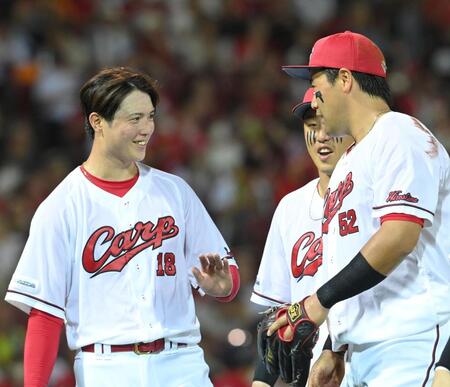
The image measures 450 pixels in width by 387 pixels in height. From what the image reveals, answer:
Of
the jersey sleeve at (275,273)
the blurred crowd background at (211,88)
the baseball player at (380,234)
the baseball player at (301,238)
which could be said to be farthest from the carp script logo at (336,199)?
the blurred crowd background at (211,88)

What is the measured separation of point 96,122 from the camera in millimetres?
3881

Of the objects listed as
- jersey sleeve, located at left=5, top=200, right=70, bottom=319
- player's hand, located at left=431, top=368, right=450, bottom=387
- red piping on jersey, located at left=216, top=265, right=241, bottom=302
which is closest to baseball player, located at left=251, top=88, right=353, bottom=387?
red piping on jersey, located at left=216, top=265, right=241, bottom=302

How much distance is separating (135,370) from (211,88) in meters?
5.18

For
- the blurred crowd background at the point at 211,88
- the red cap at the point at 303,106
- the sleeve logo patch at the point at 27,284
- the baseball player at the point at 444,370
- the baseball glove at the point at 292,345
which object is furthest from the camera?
the blurred crowd background at the point at 211,88

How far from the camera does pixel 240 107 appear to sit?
8641mm

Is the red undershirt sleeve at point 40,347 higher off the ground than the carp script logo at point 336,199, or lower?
lower

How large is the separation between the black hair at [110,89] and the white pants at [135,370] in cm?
86

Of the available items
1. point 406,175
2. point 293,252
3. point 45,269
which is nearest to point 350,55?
point 406,175

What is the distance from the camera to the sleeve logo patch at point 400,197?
2.98 metres

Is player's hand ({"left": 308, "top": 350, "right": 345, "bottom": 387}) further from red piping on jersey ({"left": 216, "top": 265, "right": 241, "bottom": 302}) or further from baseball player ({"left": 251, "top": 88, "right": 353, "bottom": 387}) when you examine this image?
red piping on jersey ({"left": 216, "top": 265, "right": 241, "bottom": 302})

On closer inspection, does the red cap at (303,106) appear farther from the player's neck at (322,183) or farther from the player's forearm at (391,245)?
the player's forearm at (391,245)

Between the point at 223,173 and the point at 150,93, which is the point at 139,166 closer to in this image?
the point at 150,93

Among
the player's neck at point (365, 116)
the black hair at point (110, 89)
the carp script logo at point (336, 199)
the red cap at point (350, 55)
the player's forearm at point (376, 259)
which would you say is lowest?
the player's forearm at point (376, 259)

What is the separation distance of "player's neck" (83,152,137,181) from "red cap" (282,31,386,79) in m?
0.91
